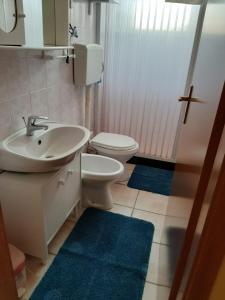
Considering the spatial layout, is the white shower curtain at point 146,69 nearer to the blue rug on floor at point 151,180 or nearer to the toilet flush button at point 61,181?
the blue rug on floor at point 151,180

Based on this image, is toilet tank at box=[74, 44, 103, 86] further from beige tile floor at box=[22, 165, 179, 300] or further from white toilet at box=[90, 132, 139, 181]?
beige tile floor at box=[22, 165, 179, 300]

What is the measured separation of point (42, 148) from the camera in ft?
5.29

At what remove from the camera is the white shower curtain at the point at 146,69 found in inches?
89.2

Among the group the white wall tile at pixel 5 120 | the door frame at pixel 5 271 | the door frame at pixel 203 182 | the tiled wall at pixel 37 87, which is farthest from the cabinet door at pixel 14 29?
the door frame at pixel 203 182

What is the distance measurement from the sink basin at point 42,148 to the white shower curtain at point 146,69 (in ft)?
3.71

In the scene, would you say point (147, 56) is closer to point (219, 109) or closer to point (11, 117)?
point (11, 117)

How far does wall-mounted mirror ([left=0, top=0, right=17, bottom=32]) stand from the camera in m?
1.12

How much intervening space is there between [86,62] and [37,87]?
592mm

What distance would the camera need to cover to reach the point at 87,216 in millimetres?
2006

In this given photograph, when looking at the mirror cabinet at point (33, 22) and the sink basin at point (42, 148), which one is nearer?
the mirror cabinet at point (33, 22)

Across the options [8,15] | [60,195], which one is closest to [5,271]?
[60,195]

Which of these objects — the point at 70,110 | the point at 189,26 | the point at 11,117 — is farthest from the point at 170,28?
the point at 11,117

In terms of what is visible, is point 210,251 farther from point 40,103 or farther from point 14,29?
point 40,103

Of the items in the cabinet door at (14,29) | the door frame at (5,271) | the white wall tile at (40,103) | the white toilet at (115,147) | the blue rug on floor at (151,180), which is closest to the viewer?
the door frame at (5,271)
